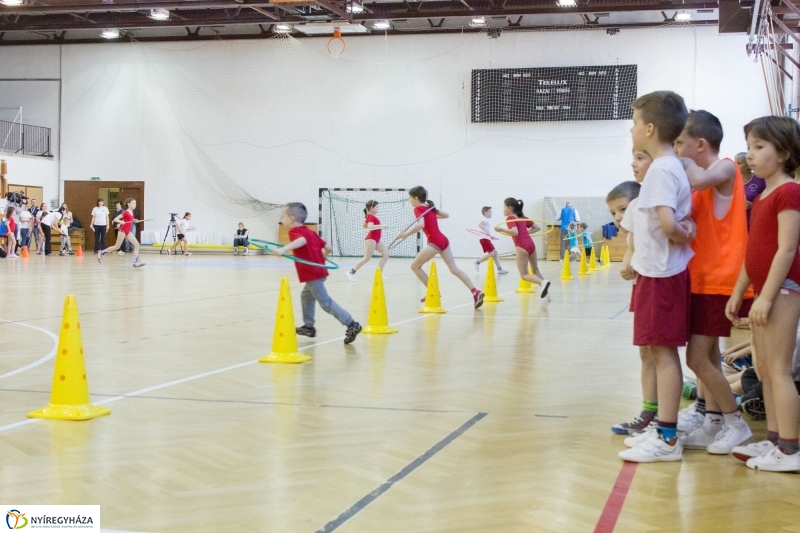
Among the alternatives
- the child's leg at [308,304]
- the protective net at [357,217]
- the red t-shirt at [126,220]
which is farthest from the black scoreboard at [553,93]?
the child's leg at [308,304]

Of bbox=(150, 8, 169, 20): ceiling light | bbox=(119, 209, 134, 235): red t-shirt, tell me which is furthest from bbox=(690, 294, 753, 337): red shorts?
bbox=(150, 8, 169, 20): ceiling light

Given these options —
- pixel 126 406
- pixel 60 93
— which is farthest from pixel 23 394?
pixel 60 93

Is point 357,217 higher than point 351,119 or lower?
lower

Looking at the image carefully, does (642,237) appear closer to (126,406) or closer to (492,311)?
(126,406)

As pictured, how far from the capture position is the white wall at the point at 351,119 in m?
30.5

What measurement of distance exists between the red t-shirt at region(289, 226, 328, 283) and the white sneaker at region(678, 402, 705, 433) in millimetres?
4526

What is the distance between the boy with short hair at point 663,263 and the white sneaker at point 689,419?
60 centimetres

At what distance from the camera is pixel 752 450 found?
435 centimetres

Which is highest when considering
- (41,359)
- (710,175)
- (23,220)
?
(710,175)

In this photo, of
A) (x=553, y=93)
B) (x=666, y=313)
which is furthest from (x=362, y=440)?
(x=553, y=93)

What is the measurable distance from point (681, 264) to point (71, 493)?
324 cm

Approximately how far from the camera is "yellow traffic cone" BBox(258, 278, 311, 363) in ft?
24.9

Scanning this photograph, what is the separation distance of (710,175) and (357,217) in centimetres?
2887

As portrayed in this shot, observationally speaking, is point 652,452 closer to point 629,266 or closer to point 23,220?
point 629,266
